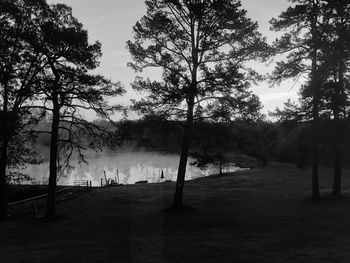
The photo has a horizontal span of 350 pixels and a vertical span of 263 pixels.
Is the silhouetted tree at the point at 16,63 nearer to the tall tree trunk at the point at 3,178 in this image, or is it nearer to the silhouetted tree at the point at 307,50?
the tall tree trunk at the point at 3,178

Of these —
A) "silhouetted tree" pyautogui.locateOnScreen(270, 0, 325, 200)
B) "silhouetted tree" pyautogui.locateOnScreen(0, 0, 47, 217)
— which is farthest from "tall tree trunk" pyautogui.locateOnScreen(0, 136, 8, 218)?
"silhouetted tree" pyautogui.locateOnScreen(270, 0, 325, 200)

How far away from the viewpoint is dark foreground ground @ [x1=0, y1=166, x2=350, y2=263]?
487 inches

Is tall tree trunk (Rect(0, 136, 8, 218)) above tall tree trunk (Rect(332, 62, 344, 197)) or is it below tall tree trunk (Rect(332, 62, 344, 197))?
below

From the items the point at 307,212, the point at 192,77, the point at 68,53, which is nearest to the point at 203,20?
the point at 192,77

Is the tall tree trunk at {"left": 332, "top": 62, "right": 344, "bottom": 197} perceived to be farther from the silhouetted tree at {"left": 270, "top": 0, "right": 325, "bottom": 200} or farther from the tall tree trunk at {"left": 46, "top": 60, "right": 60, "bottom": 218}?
the tall tree trunk at {"left": 46, "top": 60, "right": 60, "bottom": 218}

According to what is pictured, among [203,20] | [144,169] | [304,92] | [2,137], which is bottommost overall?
[144,169]

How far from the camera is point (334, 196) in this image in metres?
23.8

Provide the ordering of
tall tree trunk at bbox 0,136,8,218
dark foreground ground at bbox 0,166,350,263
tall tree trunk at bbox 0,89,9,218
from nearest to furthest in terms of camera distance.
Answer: dark foreground ground at bbox 0,166,350,263
tall tree trunk at bbox 0,89,9,218
tall tree trunk at bbox 0,136,8,218

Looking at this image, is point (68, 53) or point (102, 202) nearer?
→ point (68, 53)

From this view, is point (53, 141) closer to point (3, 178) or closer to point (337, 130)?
point (3, 178)

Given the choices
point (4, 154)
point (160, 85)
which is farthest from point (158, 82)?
point (4, 154)

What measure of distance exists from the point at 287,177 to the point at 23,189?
25144 millimetres

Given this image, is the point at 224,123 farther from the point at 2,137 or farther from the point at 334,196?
the point at 2,137

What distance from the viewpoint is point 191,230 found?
16344mm
